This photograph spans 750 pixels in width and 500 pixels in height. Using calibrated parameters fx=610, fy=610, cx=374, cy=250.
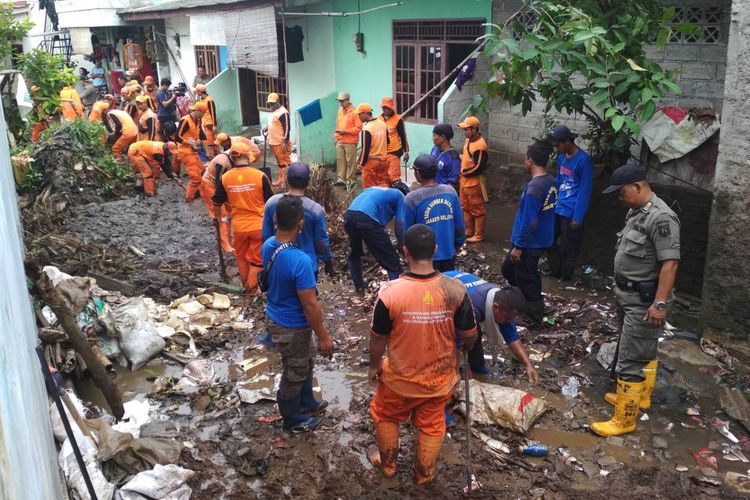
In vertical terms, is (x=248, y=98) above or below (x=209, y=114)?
above

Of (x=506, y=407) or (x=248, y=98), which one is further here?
(x=248, y=98)

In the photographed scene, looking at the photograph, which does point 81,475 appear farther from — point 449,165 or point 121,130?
point 121,130

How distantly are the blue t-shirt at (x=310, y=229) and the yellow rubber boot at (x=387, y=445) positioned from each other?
208cm

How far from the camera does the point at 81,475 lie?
12.0 ft

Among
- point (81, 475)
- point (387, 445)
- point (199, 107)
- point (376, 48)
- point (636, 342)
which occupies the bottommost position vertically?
point (387, 445)

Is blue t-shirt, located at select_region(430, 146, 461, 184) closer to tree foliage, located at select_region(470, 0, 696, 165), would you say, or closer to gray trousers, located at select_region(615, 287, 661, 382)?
tree foliage, located at select_region(470, 0, 696, 165)

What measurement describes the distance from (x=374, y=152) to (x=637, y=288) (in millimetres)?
5961

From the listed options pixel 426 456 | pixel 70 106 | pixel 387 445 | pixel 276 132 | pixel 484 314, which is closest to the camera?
pixel 426 456

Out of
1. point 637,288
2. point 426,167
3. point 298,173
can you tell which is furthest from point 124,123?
point 637,288

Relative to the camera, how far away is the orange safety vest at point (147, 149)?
1118 cm

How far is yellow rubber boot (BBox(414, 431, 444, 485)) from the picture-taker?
3938 mm

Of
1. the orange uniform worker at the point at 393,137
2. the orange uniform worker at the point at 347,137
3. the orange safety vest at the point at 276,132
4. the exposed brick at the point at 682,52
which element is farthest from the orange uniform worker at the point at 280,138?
the exposed brick at the point at 682,52

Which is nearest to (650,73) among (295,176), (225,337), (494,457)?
(295,176)

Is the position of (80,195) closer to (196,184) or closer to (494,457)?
(196,184)
